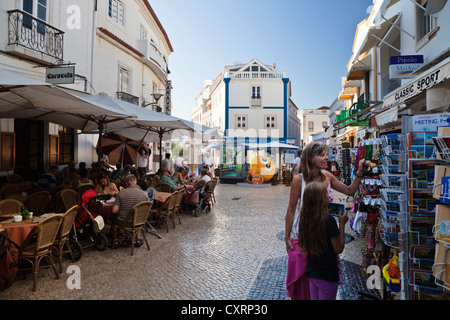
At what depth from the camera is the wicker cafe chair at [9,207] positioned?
565 cm

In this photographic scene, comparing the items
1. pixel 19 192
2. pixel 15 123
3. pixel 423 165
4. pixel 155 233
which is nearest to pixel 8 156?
pixel 15 123

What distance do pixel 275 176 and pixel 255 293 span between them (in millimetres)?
17984

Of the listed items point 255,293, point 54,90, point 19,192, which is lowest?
point 255,293

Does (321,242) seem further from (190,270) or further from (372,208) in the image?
(190,270)

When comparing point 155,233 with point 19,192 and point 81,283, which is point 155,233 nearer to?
point 81,283

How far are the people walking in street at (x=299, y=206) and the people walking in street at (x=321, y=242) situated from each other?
24 centimetres

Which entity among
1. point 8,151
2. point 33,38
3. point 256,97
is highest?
point 256,97

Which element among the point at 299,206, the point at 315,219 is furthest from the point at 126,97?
the point at 315,219

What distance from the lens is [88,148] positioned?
13.4 meters

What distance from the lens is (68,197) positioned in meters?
6.70

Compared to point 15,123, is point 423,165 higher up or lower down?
lower down

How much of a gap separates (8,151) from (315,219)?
10049 mm

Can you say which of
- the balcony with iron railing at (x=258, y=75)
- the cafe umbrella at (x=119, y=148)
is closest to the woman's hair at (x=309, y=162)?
the cafe umbrella at (x=119, y=148)

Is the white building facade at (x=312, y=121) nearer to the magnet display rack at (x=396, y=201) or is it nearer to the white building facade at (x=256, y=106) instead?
the white building facade at (x=256, y=106)
